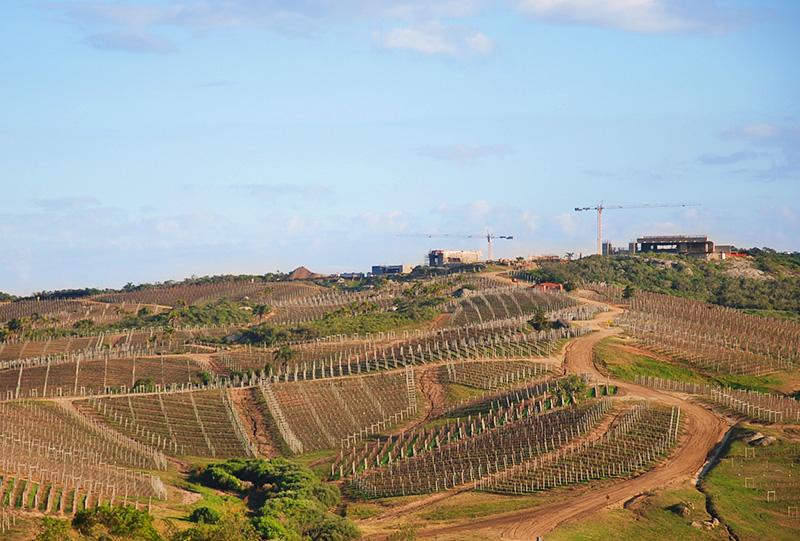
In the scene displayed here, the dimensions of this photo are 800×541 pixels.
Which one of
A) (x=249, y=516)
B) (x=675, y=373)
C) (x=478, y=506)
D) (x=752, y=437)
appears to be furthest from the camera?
(x=675, y=373)

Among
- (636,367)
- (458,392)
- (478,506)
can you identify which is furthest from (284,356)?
(478,506)

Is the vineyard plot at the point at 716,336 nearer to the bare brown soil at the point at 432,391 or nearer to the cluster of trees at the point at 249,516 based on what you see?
the bare brown soil at the point at 432,391

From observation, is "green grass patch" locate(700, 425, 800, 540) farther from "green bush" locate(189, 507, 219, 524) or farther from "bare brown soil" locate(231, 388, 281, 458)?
"bare brown soil" locate(231, 388, 281, 458)

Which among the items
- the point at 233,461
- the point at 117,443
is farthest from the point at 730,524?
the point at 117,443

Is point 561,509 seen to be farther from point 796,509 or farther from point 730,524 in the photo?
point 796,509

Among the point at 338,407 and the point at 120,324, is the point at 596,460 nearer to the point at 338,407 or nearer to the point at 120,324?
the point at 338,407

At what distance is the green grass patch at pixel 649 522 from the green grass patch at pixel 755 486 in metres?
1.76

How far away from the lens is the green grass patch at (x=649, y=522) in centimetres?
6444

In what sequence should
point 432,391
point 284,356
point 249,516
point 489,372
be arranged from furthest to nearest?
point 284,356, point 489,372, point 432,391, point 249,516

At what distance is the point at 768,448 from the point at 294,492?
41.0 metres

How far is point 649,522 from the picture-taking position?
67.1m

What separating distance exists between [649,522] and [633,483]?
885 centimetres

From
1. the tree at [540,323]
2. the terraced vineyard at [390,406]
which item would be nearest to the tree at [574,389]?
the terraced vineyard at [390,406]

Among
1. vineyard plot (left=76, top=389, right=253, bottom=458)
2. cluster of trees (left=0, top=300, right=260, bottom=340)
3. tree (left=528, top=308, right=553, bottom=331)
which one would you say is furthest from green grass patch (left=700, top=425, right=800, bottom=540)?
cluster of trees (left=0, top=300, right=260, bottom=340)
